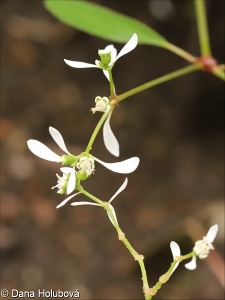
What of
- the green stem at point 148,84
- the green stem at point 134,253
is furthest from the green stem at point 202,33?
the green stem at point 134,253

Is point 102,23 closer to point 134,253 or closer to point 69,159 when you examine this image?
point 69,159

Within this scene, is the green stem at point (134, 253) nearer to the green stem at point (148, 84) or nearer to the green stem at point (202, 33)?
the green stem at point (148, 84)

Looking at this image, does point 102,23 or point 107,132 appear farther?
point 102,23

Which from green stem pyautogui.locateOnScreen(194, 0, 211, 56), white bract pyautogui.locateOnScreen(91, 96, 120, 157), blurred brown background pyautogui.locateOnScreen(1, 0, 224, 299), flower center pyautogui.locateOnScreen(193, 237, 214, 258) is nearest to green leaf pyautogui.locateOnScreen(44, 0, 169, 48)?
green stem pyautogui.locateOnScreen(194, 0, 211, 56)

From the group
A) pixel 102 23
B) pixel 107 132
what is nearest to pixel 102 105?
pixel 107 132

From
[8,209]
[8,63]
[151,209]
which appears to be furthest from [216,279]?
[8,63]

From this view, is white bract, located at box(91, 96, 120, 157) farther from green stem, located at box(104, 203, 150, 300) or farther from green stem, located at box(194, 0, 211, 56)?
Result: green stem, located at box(194, 0, 211, 56)
